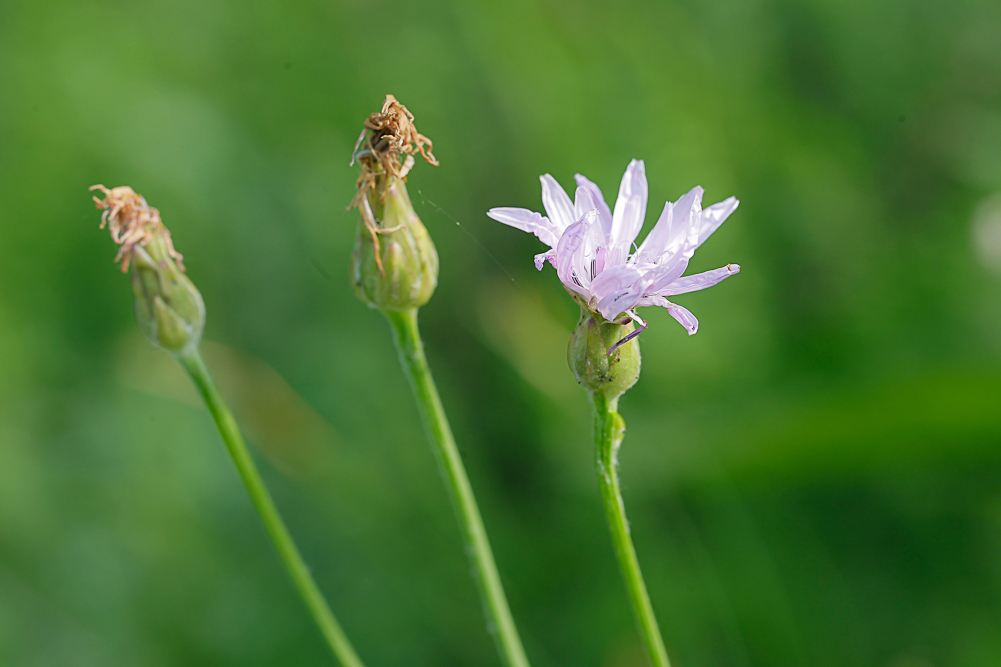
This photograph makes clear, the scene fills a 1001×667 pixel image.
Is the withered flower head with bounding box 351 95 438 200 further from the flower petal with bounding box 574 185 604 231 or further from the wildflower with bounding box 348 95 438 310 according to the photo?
the flower petal with bounding box 574 185 604 231

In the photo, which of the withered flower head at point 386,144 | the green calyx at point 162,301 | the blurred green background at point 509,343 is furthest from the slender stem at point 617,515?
the blurred green background at point 509,343

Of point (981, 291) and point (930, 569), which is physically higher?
point (981, 291)

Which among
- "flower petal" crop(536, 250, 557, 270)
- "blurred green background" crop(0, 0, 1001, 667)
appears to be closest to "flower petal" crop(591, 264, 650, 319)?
"flower petal" crop(536, 250, 557, 270)

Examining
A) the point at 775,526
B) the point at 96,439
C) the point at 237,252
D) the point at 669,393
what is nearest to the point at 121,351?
the point at 96,439

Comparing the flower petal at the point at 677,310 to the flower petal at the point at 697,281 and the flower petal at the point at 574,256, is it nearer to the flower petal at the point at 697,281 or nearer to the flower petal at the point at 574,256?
the flower petal at the point at 697,281

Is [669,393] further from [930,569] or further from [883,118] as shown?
[883,118]

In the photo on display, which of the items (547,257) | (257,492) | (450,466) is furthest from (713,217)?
(257,492)
